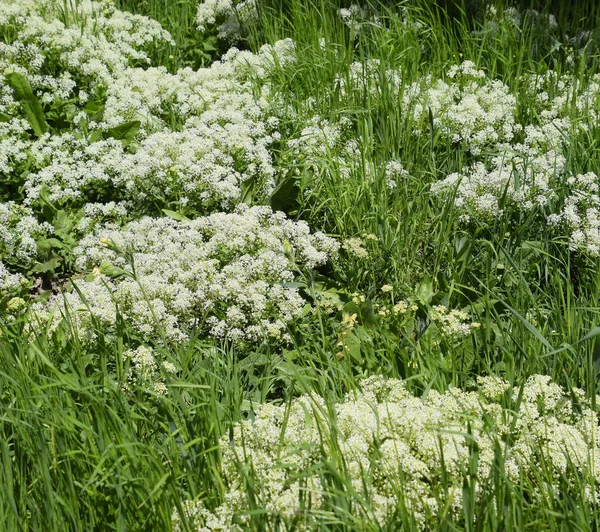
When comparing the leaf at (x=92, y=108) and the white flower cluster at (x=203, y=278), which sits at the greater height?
the leaf at (x=92, y=108)

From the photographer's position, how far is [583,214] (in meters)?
3.78

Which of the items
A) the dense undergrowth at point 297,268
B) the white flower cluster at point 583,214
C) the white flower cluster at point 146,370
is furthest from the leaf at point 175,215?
the white flower cluster at point 583,214

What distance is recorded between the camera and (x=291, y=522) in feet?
6.82

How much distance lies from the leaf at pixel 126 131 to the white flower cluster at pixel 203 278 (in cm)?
106

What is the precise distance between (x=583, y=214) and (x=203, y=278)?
5.97 ft

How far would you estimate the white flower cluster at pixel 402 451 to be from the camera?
2193 millimetres

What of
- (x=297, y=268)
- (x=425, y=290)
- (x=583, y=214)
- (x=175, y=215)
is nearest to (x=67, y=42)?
(x=175, y=215)

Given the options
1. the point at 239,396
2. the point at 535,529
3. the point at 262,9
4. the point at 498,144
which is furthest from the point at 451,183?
the point at 262,9

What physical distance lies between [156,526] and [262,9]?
4807 mm

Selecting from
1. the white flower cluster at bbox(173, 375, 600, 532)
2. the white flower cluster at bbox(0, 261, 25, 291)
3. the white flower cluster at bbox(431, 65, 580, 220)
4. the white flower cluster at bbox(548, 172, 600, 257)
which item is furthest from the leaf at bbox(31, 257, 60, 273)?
the white flower cluster at bbox(548, 172, 600, 257)

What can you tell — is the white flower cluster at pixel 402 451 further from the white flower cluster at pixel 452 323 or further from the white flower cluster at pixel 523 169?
the white flower cluster at pixel 523 169

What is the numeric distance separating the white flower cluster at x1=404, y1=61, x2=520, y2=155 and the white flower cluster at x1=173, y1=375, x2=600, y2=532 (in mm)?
2120

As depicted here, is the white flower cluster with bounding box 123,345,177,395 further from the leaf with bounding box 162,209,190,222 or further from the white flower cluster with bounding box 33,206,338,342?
the leaf with bounding box 162,209,190,222

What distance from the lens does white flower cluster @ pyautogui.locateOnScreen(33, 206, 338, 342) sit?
11.1ft
